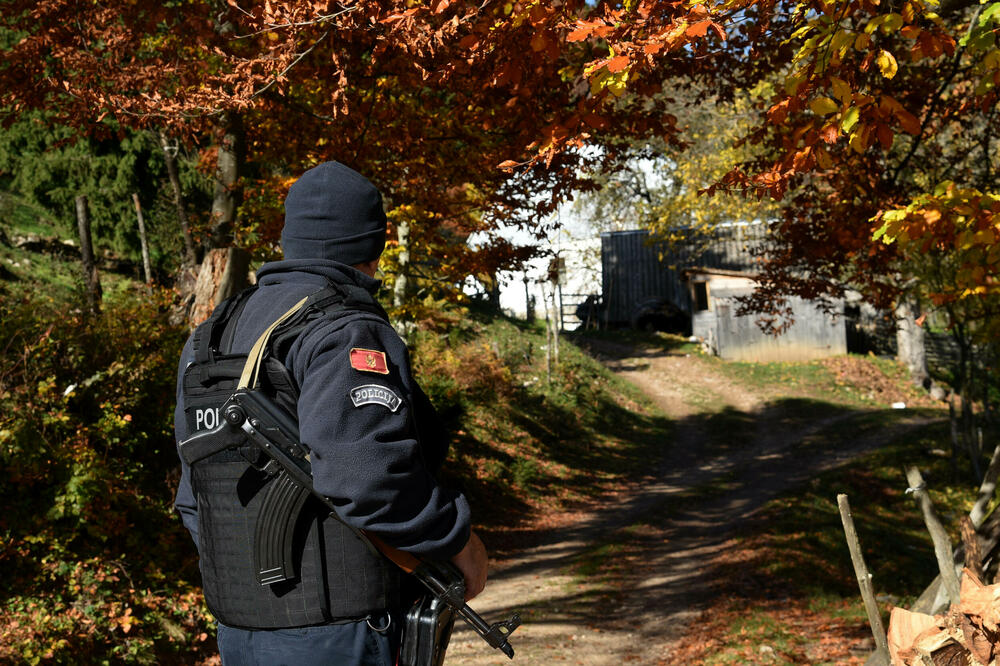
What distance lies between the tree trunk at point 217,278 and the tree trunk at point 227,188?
0.29 metres

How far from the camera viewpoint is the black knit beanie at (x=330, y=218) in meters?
2.62

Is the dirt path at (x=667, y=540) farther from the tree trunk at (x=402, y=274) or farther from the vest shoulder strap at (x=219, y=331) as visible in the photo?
the vest shoulder strap at (x=219, y=331)

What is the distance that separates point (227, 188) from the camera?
951 cm

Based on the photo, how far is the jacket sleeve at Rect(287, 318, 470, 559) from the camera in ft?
7.13

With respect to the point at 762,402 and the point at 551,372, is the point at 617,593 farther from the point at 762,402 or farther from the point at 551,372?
the point at 762,402

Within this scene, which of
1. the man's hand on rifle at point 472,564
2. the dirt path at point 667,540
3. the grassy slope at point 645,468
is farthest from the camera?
the grassy slope at point 645,468

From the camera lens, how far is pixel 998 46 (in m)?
4.99

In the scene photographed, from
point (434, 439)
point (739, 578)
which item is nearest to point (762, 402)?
point (739, 578)

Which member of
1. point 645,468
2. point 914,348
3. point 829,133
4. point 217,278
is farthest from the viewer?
point 914,348

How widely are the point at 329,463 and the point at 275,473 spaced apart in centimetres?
28

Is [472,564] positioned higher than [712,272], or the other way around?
[712,272]

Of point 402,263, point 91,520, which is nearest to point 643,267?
point 402,263

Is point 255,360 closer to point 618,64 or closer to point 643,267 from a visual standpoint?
point 618,64

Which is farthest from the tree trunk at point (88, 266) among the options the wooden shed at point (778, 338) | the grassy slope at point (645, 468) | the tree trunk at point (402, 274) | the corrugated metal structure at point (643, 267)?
the corrugated metal structure at point (643, 267)
